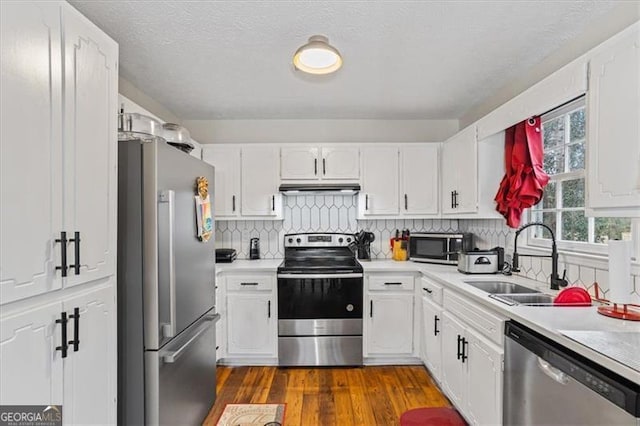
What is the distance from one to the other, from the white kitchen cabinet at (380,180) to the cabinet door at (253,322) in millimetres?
1343

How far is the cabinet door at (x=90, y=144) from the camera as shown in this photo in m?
1.23

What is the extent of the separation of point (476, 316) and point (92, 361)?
6.25 ft

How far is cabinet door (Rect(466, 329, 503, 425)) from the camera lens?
1.73 m

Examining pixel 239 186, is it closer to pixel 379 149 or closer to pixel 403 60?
pixel 379 149

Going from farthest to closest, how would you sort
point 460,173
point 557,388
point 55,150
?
point 460,173
point 557,388
point 55,150

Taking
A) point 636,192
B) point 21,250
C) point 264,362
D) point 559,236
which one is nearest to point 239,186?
point 264,362

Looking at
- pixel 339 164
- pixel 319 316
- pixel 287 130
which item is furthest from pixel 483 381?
pixel 287 130

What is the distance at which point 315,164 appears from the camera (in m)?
3.38

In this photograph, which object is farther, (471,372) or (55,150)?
(471,372)

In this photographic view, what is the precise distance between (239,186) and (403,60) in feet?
6.29

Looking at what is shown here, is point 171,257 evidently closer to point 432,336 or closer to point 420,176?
point 432,336

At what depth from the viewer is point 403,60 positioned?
2.25m

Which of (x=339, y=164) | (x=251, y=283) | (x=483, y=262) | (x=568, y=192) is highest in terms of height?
(x=339, y=164)

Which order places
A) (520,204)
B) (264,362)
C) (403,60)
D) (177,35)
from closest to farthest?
(177,35) < (403,60) < (520,204) < (264,362)
